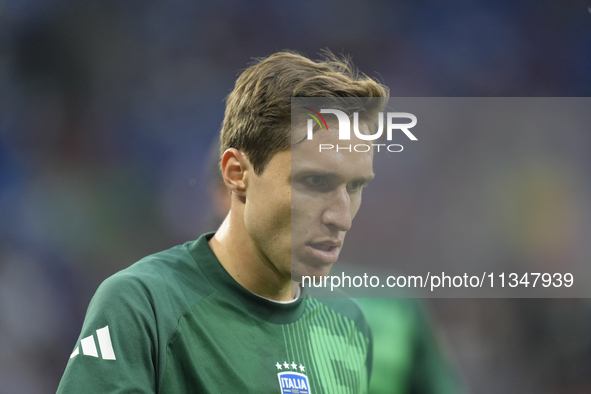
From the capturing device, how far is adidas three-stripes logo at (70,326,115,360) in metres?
1.32

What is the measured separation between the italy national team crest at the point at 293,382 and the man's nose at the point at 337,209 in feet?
1.59

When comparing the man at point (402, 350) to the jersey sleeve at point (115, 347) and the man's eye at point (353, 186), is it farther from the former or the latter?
the jersey sleeve at point (115, 347)

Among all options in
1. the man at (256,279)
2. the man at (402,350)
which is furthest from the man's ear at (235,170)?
the man at (402,350)

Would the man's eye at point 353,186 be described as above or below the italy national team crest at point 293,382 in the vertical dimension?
above

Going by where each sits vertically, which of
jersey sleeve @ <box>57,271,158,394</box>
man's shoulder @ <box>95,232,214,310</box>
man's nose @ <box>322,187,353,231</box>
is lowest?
jersey sleeve @ <box>57,271,158,394</box>

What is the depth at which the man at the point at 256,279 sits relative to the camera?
1407 mm

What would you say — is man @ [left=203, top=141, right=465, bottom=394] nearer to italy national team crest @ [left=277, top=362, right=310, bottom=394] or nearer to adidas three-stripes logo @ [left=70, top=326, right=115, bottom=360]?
italy national team crest @ [left=277, top=362, right=310, bottom=394]

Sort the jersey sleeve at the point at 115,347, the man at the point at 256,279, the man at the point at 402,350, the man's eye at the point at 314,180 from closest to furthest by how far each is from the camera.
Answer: the jersey sleeve at the point at 115,347
the man at the point at 256,279
the man's eye at the point at 314,180
the man at the point at 402,350

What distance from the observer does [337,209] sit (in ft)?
5.12

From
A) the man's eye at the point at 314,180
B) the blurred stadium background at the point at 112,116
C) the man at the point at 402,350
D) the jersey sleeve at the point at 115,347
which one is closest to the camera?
the jersey sleeve at the point at 115,347

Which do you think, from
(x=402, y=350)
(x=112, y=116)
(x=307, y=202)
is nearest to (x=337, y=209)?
(x=307, y=202)

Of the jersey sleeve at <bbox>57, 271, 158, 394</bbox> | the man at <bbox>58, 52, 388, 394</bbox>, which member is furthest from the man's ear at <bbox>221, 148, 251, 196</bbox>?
the jersey sleeve at <bbox>57, 271, 158, 394</bbox>

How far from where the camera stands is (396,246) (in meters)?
1.97

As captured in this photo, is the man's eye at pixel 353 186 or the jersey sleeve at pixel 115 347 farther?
the man's eye at pixel 353 186
